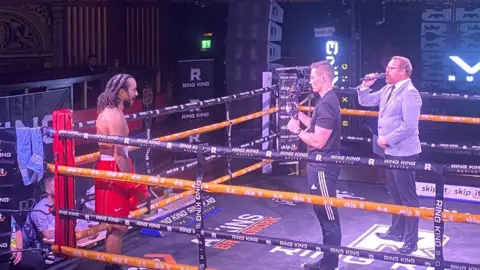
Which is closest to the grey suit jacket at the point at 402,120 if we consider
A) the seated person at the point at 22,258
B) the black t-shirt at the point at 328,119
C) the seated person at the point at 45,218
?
the black t-shirt at the point at 328,119

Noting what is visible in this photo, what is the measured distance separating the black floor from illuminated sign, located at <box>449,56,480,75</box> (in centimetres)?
545

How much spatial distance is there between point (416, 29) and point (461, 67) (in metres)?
1.01

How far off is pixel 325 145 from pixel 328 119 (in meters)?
0.20

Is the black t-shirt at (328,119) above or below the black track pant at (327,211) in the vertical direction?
above

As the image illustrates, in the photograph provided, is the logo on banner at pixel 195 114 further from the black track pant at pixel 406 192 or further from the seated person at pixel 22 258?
→ the seated person at pixel 22 258

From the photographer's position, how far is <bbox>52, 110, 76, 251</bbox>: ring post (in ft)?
16.0

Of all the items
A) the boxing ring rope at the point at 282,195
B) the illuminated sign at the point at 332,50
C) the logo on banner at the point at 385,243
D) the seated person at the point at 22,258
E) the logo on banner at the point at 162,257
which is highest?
the illuminated sign at the point at 332,50

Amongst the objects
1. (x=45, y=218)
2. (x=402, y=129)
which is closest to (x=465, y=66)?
(x=402, y=129)

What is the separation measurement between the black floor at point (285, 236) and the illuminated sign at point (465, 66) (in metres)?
5.45

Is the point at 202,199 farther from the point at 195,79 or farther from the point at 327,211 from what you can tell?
the point at 195,79

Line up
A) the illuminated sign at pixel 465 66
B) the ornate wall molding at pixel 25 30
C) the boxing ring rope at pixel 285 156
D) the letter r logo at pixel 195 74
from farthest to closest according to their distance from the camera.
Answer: the ornate wall molding at pixel 25 30
the illuminated sign at pixel 465 66
the letter r logo at pixel 195 74
the boxing ring rope at pixel 285 156

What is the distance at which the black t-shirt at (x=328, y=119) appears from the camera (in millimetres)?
5051

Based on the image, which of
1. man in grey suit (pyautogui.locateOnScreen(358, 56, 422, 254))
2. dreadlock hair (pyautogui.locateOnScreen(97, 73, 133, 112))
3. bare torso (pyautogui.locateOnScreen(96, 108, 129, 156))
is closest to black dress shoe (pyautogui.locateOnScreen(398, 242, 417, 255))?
man in grey suit (pyautogui.locateOnScreen(358, 56, 422, 254))

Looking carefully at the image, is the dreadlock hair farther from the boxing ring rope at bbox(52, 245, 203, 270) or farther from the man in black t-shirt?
the man in black t-shirt
